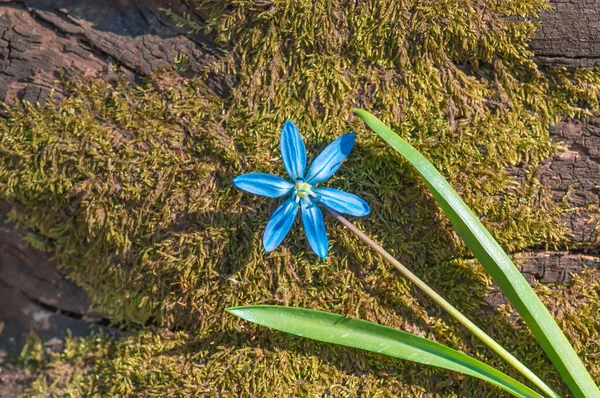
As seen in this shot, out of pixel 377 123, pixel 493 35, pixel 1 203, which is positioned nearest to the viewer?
pixel 377 123

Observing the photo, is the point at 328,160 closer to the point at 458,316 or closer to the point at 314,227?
the point at 314,227

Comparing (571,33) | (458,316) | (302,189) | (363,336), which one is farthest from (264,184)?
(571,33)

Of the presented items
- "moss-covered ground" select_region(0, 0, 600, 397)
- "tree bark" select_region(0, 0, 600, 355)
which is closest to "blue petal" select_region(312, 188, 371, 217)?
"moss-covered ground" select_region(0, 0, 600, 397)

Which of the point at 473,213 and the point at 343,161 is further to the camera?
the point at 343,161

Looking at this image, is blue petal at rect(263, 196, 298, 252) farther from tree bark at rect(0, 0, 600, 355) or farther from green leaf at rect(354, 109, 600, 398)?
tree bark at rect(0, 0, 600, 355)

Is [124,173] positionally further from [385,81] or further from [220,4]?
[385,81]

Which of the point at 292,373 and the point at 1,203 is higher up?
the point at 1,203

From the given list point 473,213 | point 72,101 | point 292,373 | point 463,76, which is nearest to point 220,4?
point 72,101
